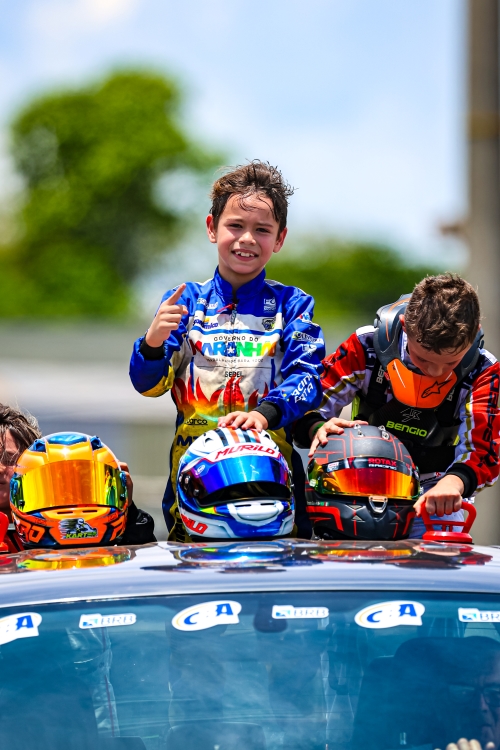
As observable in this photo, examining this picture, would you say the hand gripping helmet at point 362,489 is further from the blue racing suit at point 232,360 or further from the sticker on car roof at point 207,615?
the sticker on car roof at point 207,615

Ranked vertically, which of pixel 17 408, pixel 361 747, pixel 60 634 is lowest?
pixel 361 747

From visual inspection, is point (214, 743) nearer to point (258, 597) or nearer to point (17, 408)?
point (258, 597)

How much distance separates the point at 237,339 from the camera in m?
3.77

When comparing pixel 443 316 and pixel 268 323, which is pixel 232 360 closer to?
pixel 268 323

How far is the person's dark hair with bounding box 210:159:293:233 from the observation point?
386cm

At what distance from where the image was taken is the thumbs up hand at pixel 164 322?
3.51 meters

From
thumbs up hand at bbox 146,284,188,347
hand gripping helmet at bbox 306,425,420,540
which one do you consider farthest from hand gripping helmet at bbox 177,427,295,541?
thumbs up hand at bbox 146,284,188,347

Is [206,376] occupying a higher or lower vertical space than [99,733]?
higher

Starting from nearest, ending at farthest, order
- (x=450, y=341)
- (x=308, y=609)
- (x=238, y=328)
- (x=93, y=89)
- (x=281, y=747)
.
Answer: (x=281, y=747), (x=308, y=609), (x=450, y=341), (x=238, y=328), (x=93, y=89)

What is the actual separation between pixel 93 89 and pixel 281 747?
75.3 metres

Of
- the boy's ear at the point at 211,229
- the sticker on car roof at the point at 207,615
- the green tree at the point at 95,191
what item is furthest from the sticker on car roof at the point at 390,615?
the green tree at the point at 95,191

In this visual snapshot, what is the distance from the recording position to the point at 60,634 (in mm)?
2588

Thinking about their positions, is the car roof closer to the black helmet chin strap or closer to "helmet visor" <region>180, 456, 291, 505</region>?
"helmet visor" <region>180, 456, 291, 505</region>

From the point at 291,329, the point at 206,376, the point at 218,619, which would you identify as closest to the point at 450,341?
the point at 291,329
